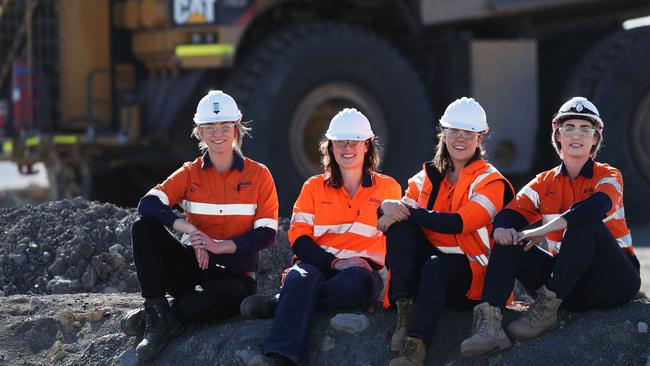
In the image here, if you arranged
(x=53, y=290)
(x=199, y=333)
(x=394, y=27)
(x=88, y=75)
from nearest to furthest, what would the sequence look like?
(x=199, y=333)
(x=53, y=290)
(x=88, y=75)
(x=394, y=27)

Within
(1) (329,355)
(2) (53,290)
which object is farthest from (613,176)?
(2) (53,290)

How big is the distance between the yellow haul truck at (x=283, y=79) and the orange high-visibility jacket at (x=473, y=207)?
3.86m

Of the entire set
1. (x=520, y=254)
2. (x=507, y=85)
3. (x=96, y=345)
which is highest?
(x=507, y=85)

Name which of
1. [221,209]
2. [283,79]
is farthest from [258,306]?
[283,79]

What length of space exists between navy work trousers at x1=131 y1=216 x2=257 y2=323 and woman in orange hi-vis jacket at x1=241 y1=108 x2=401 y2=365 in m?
0.16

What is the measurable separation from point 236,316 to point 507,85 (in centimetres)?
550

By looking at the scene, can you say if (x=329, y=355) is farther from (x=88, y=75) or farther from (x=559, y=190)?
(x=88, y=75)

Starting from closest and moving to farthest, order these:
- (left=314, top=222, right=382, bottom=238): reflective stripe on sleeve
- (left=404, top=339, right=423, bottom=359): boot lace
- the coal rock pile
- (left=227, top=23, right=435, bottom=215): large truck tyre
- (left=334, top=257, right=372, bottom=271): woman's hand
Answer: (left=404, top=339, right=423, bottom=359): boot lace → (left=334, top=257, right=372, bottom=271): woman's hand → (left=314, top=222, right=382, bottom=238): reflective stripe on sleeve → the coal rock pile → (left=227, top=23, right=435, bottom=215): large truck tyre

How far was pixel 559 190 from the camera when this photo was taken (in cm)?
591

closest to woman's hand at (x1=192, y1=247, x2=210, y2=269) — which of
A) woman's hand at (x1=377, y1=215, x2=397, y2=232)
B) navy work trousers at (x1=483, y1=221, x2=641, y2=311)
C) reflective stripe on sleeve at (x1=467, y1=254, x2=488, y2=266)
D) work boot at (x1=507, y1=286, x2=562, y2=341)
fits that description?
woman's hand at (x1=377, y1=215, x2=397, y2=232)

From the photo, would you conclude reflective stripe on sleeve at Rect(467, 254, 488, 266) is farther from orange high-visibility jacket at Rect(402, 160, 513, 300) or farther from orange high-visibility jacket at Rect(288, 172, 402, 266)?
orange high-visibility jacket at Rect(288, 172, 402, 266)

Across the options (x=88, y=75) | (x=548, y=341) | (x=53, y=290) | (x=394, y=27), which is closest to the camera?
(x=548, y=341)

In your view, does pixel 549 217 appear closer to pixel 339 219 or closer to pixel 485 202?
pixel 485 202

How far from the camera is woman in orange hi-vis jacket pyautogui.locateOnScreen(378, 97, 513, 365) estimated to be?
570 cm
